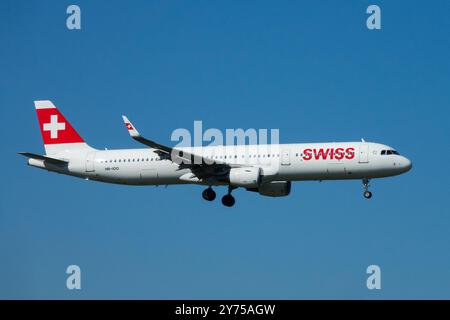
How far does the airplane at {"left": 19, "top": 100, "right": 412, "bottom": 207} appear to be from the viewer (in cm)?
6475

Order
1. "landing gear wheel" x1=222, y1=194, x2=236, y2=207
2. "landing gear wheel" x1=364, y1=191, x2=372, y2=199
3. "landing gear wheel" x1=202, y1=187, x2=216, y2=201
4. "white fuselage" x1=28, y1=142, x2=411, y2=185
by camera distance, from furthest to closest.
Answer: "landing gear wheel" x1=202, y1=187, x2=216, y2=201 → "landing gear wheel" x1=222, y1=194, x2=236, y2=207 → "landing gear wheel" x1=364, y1=191, x2=372, y2=199 → "white fuselage" x1=28, y1=142, x2=411, y2=185

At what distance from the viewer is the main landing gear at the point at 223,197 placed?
2699 inches

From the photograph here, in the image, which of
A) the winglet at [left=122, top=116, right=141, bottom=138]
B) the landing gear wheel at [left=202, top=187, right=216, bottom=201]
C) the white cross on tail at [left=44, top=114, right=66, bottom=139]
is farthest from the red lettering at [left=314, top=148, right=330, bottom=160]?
the white cross on tail at [left=44, top=114, right=66, bottom=139]

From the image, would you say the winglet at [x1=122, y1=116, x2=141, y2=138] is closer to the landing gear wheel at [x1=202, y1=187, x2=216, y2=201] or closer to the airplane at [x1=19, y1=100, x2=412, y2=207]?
the airplane at [x1=19, y1=100, x2=412, y2=207]

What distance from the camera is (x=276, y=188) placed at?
70688 mm

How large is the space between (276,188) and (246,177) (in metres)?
5.86

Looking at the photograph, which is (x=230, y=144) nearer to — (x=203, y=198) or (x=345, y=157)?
(x=203, y=198)

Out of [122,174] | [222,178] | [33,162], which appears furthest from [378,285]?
[33,162]

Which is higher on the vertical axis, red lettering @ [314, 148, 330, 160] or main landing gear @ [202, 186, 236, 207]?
red lettering @ [314, 148, 330, 160]

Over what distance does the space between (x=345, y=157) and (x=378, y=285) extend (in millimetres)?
13514

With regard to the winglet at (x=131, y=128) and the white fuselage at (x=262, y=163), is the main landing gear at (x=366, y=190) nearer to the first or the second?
the white fuselage at (x=262, y=163)

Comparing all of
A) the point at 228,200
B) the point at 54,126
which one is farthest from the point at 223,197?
the point at 54,126

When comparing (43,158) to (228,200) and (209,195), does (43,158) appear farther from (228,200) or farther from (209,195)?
(228,200)
